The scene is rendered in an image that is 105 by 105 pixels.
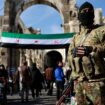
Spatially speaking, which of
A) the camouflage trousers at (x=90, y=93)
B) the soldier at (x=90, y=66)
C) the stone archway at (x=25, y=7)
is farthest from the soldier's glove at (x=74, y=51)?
the stone archway at (x=25, y=7)

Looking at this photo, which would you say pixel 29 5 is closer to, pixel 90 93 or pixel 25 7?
pixel 25 7

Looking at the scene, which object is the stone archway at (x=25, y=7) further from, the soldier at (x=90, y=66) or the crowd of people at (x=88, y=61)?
the soldier at (x=90, y=66)

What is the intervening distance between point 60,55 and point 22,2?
35757 millimetres

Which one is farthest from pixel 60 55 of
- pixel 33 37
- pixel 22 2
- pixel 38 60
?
pixel 33 37

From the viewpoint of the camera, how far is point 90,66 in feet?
17.3

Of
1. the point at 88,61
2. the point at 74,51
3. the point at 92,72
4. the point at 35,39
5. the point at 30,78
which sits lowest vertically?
the point at 30,78

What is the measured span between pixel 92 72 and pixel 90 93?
23cm

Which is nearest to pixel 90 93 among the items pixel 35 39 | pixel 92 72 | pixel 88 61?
pixel 92 72

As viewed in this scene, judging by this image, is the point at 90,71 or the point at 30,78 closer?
the point at 90,71

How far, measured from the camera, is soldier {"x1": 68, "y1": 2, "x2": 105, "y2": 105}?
5.25 meters

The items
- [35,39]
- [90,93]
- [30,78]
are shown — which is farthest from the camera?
[35,39]

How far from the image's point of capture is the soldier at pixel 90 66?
17.2ft

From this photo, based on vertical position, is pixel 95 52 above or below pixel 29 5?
below

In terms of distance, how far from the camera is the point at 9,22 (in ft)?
111
